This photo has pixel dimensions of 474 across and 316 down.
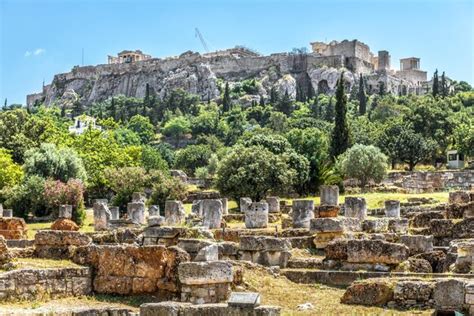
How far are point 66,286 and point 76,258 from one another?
0.94 meters

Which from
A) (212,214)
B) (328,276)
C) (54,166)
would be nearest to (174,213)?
(212,214)

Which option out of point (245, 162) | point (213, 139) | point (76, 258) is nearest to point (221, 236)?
point (76, 258)

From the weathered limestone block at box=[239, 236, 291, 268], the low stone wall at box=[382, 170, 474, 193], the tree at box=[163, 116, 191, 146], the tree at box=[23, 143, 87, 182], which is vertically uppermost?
the tree at box=[163, 116, 191, 146]

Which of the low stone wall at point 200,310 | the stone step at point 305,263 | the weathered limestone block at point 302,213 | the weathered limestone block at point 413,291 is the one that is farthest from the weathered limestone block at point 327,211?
the low stone wall at point 200,310

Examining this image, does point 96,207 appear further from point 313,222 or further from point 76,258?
point 76,258

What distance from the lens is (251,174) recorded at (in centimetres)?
4322

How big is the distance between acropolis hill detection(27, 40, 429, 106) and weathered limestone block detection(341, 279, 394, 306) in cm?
12313

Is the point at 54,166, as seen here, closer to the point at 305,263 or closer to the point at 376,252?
the point at 305,263

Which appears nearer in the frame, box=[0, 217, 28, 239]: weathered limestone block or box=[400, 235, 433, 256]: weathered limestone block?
box=[400, 235, 433, 256]: weathered limestone block

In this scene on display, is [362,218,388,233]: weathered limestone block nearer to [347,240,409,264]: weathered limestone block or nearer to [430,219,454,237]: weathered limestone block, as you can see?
[430,219,454,237]: weathered limestone block

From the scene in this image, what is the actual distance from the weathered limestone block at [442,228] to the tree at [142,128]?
94.5m

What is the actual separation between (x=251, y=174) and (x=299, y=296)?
3036 cm

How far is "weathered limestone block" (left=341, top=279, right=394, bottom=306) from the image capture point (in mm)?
11875

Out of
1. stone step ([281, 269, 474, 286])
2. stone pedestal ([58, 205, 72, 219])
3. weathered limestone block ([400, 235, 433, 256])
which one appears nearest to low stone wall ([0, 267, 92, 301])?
stone step ([281, 269, 474, 286])
